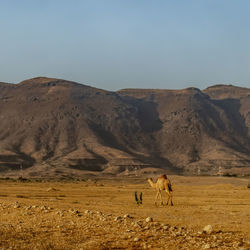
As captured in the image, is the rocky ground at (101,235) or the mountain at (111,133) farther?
the mountain at (111,133)

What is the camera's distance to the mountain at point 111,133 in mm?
117625

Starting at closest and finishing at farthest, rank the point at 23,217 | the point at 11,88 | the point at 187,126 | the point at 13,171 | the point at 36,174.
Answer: the point at 23,217 → the point at 36,174 → the point at 13,171 → the point at 187,126 → the point at 11,88

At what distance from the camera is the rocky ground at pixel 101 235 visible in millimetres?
10445

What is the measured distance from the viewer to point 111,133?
150250 millimetres

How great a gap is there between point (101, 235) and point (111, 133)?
138 meters

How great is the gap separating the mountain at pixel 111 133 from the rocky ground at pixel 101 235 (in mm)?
84288

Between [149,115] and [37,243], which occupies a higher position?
[149,115]

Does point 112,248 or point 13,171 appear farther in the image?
point 13,171

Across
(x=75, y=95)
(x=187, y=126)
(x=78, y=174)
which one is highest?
(x=75, y=95)

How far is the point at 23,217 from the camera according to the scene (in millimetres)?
15500

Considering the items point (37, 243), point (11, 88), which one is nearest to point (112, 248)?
point (37, 243)

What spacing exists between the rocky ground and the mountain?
84.3 meters

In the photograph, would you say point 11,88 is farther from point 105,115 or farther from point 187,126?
point 187,126

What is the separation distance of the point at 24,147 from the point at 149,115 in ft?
208
